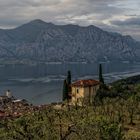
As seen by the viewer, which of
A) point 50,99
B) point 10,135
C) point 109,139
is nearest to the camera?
point 10,135

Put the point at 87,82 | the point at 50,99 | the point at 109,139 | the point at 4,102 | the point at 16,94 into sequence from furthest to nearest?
1. the point at 16,94
2. the point at 50,99
3. the point at 4,102
4. the point at 87,82
5. the point at 109,139

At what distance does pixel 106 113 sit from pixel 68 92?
3495 cm

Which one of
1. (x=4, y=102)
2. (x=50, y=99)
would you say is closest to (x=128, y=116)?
(x=4, y=102)

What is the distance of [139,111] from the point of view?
62.6 metres

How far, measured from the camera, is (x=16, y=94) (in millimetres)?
168750

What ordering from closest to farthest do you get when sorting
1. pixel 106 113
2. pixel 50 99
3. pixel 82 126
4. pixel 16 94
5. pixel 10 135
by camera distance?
pixel 10 135, pixel 82 126, pixel 106 113, pixel 50 99, pixel 16 94

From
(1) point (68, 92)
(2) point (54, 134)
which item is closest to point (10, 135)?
(2) point (54, 134)

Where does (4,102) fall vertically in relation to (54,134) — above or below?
below

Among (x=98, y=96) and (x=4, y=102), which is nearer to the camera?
(x=98, y=96)

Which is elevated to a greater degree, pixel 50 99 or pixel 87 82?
pixel 87 82

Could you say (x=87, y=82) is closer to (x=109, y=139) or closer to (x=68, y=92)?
(x=68, y=92)

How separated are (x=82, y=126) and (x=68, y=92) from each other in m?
61.3

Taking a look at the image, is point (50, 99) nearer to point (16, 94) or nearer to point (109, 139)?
point (16, 94)

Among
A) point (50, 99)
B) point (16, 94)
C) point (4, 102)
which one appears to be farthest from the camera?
point (16, 94)
